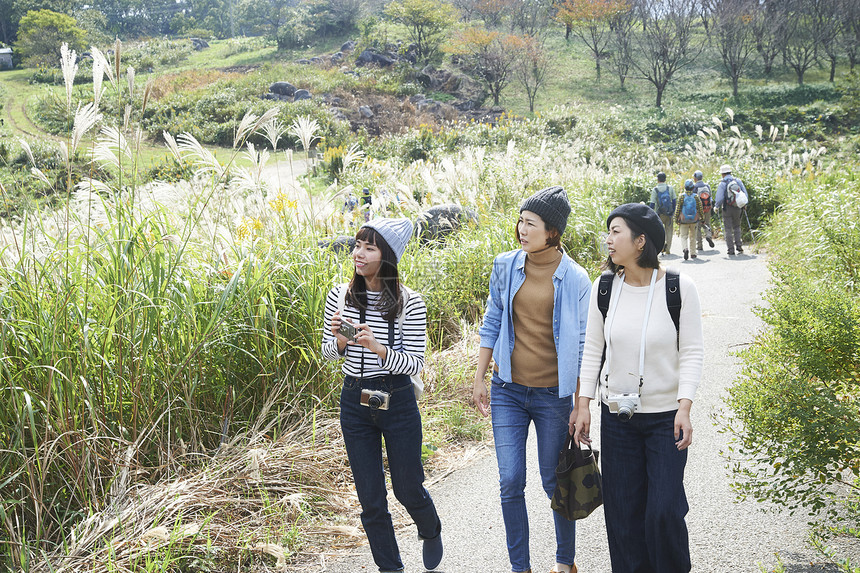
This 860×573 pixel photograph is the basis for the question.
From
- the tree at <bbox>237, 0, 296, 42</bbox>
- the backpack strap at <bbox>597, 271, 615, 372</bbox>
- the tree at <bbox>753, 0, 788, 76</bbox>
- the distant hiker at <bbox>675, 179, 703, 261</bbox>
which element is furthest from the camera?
the tree at <bbox>237, 0, 296, 42</bbox>

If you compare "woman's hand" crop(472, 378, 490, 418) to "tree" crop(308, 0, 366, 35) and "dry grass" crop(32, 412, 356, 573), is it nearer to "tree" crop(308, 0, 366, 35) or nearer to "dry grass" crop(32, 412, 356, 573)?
"dry grass" crop(32, 412, 356, 573)

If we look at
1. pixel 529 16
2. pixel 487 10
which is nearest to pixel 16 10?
pixel 487 10

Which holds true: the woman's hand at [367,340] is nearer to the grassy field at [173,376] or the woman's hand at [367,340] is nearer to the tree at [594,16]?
the grassy field at [173,376]

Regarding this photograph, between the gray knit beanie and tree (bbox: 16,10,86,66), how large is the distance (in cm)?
4323

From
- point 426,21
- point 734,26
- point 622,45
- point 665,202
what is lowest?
point 665,202

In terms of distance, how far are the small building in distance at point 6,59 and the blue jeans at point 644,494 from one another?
50.2 meters

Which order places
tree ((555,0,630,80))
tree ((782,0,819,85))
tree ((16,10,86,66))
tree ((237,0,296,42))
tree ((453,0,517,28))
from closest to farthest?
tree ((16,10,86,66)) < tree ((782,0,819,85)) < tree ((555,0,630,80)) < tree ((453,0,517,28)) < tree ((237,0,296,42))

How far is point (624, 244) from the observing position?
2.75 metres

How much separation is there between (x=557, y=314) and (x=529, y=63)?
45.2m

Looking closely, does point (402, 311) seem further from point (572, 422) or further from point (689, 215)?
point (689, 215)

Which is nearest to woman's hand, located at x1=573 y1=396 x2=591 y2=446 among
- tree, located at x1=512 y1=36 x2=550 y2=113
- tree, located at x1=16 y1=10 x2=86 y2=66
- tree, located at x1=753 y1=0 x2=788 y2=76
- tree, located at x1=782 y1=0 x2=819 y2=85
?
tree, located at x1=512 y1=36 x2=550 y2=113

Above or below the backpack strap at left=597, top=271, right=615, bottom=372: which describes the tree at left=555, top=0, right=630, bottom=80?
above

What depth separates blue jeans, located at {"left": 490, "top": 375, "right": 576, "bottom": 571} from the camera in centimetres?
301

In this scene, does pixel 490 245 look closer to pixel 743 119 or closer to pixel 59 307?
pixel 59 307
